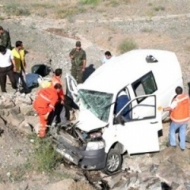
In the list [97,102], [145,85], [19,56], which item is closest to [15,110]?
[19,56]

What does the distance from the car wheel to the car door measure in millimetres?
270

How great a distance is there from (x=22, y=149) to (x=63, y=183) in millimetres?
1704

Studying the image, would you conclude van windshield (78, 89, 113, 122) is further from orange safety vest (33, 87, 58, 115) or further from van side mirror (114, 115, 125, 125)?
orange safety vest (33, 87, 58, 115)

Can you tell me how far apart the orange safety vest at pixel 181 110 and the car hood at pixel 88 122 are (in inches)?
65.2

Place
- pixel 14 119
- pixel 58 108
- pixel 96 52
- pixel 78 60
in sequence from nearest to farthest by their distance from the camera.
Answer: pixel 58 108, pixel 14 119, pixel 78 60, pixel 96 52

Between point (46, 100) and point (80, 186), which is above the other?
point (46, 100)

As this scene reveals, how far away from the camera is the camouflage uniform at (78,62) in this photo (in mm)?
15188

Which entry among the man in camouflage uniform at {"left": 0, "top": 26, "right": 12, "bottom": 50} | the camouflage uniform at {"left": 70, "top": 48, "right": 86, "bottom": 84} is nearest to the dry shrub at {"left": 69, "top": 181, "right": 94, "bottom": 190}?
the camouflage uniform at {"left": 70, "top": 48, "right": 86, "bottom": 84}

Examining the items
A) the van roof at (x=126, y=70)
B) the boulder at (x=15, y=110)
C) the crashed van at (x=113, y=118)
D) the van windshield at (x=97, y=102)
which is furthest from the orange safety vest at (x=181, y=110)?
the boulder at (x=15, y=110)

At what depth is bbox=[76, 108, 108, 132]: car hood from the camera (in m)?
11.7

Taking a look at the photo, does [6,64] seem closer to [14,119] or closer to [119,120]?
[14,119]

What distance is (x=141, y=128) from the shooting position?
472 inches

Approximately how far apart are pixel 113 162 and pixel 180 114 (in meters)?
1.86

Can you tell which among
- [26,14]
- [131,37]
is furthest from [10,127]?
[26,14]
